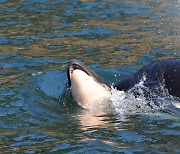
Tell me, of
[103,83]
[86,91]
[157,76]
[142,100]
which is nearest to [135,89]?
[142,100]

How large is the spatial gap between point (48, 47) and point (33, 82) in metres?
2.95

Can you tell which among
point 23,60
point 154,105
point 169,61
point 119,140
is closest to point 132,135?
point 119,140

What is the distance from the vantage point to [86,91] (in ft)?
32.5

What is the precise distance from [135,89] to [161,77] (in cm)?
43

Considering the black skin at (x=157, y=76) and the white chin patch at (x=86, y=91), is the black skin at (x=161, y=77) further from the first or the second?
the white chin patch at (x=86, y=91)

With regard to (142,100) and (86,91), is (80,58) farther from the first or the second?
(142,100)

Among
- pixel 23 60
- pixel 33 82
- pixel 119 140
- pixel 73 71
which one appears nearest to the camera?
pixel 119 140

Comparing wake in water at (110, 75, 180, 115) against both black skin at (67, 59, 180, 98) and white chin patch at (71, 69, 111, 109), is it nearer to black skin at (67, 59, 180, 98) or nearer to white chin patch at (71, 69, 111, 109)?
black skin at (67, 59, 180, 98)

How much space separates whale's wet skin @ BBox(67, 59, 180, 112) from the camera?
975 centimetres

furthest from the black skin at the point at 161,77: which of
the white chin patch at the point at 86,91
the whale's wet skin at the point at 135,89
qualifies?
the white chin patch at the point at 86,91

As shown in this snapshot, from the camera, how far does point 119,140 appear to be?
8266 millimetres

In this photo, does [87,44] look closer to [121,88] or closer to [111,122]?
[121,88]

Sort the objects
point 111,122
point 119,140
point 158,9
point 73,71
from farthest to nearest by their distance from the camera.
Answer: point 158,9 → point 73,71 → point 111,122 → point 119,140

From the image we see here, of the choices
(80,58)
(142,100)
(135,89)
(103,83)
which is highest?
(80,58)
